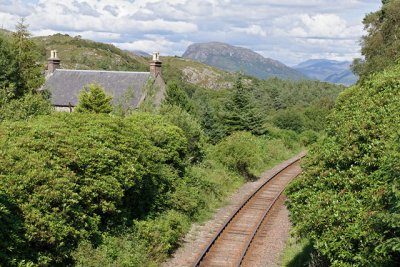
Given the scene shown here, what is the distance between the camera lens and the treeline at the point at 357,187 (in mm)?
9047

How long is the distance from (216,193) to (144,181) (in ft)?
24.9

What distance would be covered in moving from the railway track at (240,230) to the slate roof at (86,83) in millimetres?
22823

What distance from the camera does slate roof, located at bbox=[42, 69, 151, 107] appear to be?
4784cm

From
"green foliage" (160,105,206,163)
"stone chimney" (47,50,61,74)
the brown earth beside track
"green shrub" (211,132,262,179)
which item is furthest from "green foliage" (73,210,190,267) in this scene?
"stone chimney" (47,50,61,74)

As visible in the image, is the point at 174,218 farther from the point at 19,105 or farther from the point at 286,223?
the point at 19,105

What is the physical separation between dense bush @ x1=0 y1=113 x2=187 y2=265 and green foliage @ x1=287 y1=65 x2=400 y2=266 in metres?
6.27

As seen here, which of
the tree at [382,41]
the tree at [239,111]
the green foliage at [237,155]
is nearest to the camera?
the green foliage at [237,155]

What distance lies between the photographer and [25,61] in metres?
38.4

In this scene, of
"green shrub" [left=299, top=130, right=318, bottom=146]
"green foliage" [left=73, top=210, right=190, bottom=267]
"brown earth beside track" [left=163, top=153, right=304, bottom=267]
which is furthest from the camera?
"green shrub" [left=299, top=130, right=318, bottom=146]

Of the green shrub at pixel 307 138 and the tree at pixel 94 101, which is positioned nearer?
the tree at pixel 94 101

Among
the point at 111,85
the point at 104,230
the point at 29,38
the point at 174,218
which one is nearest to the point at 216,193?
the point at 174,218

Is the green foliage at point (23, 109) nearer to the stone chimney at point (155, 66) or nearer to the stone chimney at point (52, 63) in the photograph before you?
the stone chimney at point (155, 66)

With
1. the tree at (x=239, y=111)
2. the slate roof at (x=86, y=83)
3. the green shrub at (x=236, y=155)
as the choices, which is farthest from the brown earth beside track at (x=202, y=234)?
the slate roof at (x=86, y=83)

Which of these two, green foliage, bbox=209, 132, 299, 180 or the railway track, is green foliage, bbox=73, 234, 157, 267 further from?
green foliage, bbox=209, 132, 299, 180
